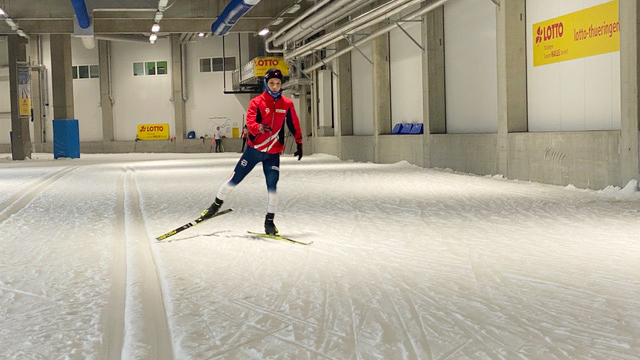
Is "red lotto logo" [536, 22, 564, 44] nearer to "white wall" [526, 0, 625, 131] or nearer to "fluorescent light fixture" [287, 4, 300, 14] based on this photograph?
"white wall" [526, 0, 625, 131]

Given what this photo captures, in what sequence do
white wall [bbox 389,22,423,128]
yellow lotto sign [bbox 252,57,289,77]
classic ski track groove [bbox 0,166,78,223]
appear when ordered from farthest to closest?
yellow lotto sign [bbox 252,57,289,77] < white wall [bbox 389,22,423,128] < classic ski track groove [bbox 0,166,78,223]

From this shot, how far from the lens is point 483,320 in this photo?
5.61 meters

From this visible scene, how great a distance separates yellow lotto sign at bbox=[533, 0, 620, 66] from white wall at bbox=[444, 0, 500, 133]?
261cm

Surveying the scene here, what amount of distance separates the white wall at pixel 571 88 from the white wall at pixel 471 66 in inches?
87.2

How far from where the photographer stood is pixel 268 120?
32.4 ft

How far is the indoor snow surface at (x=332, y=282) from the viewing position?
5094 millimetres

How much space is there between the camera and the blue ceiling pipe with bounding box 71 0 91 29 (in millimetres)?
27469

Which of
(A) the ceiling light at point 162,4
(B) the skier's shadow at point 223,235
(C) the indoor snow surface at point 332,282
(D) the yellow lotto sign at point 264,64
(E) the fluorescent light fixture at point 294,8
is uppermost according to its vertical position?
(E) the fluorescent light fixture at point 294,8

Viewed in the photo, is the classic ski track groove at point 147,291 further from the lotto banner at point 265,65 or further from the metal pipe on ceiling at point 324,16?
the lotto banner at point 265,65

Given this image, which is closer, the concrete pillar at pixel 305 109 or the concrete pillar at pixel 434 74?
the concrete pillar at pixel 434 74

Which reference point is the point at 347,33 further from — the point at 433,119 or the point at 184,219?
the point at 184,219

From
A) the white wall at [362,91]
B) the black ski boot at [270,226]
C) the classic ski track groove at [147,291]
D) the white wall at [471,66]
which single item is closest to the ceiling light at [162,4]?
the white wall at [362,91]

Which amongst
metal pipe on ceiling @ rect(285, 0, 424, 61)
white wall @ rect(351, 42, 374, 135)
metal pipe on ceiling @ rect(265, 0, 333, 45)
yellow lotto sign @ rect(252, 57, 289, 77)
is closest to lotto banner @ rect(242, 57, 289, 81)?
yellow lotto sign @ rect(252, 57, 289, 77)

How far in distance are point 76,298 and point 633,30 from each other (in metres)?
11.0
